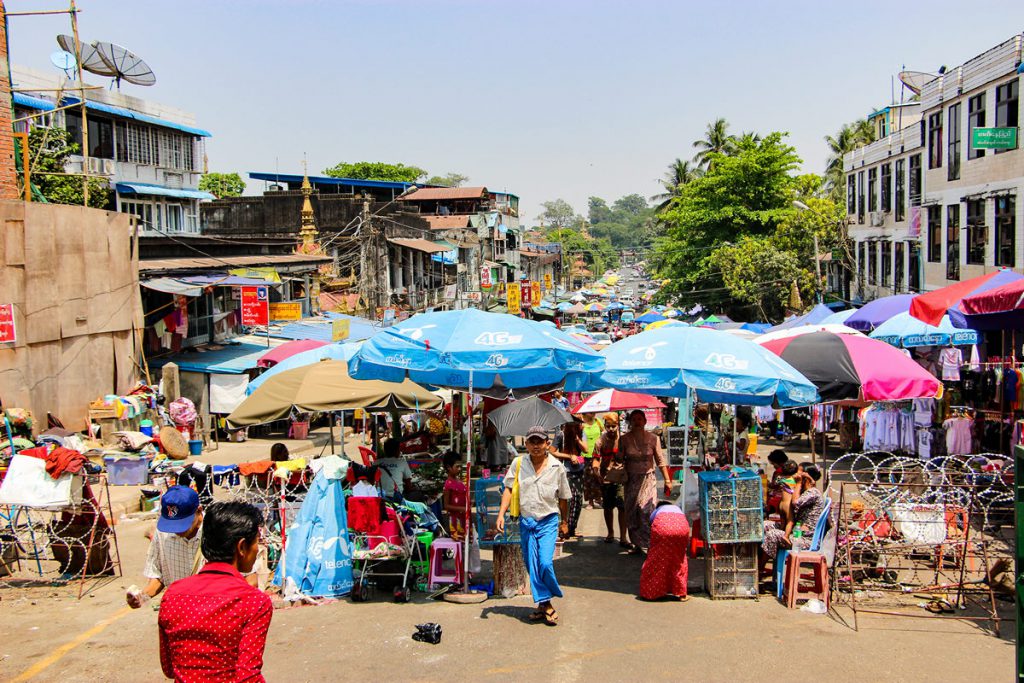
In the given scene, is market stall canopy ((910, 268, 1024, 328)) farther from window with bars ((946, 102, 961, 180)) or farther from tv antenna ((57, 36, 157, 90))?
tv antenna ((57, 36, 157, 90))

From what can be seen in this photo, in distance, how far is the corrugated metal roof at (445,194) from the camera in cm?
5416

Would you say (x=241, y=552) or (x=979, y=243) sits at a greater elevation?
(x=979, y=243)

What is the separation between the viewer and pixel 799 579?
7.92 m

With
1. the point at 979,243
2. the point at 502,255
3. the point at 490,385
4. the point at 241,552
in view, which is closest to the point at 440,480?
the point at 490,385

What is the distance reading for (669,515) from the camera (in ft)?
26.2

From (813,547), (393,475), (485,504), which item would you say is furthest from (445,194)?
(813,547)

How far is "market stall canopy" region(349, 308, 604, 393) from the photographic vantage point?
27.4 feet

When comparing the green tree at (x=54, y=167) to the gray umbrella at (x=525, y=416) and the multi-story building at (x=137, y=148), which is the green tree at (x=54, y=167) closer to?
the multi-story building at (x=137, y=148)

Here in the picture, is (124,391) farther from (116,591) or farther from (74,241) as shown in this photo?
A: (116,591)

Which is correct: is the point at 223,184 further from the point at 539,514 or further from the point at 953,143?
the point at 539,514

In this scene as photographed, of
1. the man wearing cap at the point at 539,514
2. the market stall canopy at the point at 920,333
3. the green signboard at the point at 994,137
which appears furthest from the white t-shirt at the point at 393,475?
the green signboard at the point at 994,137

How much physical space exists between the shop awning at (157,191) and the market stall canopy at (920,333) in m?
27.9

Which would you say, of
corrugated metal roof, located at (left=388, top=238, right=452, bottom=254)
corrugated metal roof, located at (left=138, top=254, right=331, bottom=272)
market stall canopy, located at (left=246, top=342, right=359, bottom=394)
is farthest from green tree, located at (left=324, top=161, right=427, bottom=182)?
market stall canopy, located at (left=246, top=342, right=359, bottom=394)

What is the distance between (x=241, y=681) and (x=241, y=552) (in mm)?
546
